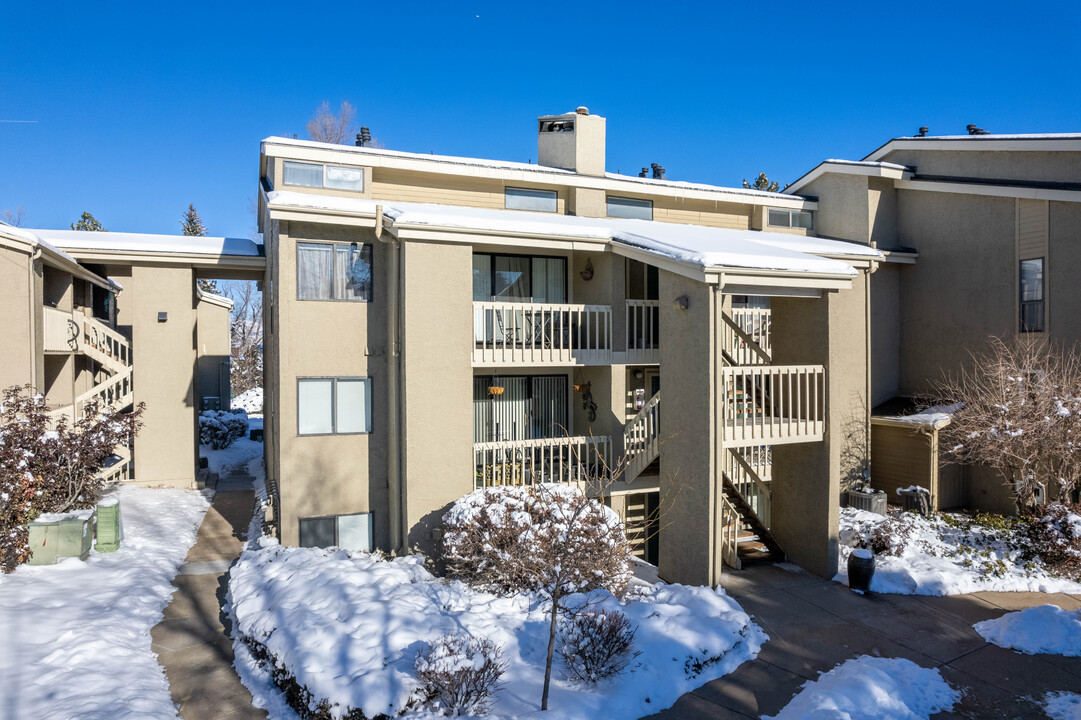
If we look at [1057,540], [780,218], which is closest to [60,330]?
[780,218]

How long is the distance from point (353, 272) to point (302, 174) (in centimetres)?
362

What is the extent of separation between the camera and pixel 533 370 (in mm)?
13719

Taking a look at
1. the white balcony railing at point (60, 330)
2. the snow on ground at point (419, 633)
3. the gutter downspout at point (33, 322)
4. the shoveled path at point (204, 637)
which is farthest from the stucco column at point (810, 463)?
the white balcony railing at point (60, 330)

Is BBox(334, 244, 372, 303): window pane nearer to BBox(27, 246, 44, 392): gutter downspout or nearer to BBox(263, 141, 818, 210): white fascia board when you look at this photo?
BBox(263, 141, 818, 210): white fascia board

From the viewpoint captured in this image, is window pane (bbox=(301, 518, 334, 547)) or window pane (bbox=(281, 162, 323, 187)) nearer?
window pane (bbox=(301, 518, 334, 547))

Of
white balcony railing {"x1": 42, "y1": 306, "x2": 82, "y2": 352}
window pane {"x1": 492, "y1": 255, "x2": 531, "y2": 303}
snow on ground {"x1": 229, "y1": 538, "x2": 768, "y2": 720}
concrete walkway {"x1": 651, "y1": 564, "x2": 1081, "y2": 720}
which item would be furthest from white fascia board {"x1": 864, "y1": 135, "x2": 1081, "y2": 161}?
white balcony railing {"x1": 42, "y1": 306, "x2": 82, "y2": 352}

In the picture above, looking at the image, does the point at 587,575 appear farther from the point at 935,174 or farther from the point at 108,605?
the point at 935,174

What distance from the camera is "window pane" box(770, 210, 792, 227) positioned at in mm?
18422

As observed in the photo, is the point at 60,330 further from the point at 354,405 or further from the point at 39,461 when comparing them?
the point at 354,405

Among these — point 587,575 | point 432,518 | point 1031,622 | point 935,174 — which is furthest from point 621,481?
point 935,174

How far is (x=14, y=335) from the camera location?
45.0ft

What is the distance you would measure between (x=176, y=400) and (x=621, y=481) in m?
13.1

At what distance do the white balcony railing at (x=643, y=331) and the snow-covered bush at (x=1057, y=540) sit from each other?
7752mm

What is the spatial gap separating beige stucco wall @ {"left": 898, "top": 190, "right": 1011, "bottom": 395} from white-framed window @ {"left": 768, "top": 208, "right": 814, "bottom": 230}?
239cm
